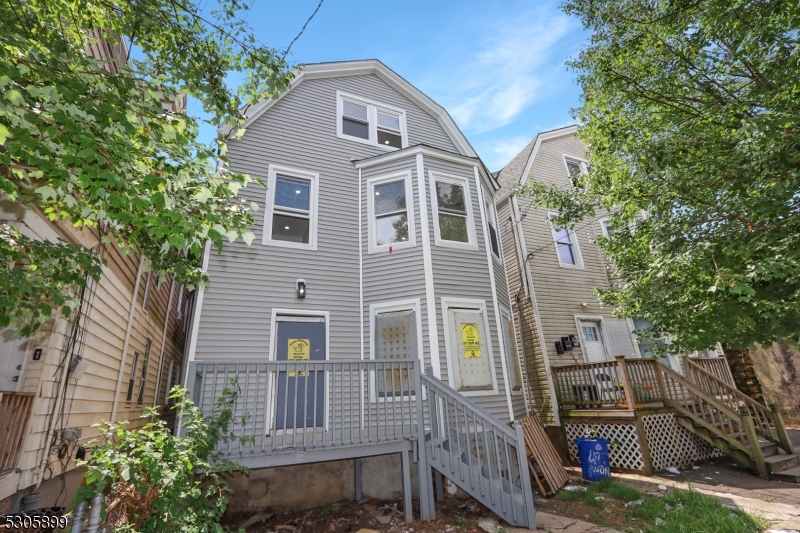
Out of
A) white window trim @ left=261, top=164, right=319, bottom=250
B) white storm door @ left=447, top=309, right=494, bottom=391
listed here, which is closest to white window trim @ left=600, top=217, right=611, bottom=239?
white storm door @ left=447, top=309, right=494, bottom=391

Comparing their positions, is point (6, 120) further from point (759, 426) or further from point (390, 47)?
point (759, 426)

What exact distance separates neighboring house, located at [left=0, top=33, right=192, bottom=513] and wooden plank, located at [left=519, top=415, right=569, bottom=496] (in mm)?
7297

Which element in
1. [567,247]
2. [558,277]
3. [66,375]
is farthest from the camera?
[567,247]

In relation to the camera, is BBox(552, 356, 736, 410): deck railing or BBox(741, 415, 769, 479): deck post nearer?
BBox(741, 415, 769, 479): deck post

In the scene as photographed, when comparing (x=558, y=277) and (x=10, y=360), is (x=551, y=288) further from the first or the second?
(x=10, y=360)

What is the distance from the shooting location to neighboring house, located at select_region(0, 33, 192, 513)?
3.72 meters

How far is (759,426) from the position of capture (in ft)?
30.0

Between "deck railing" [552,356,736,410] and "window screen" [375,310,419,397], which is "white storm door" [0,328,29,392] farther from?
"deck railing" [552,356,736,410]

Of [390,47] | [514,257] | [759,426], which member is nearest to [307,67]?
[390,47]

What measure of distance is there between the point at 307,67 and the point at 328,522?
10.4m

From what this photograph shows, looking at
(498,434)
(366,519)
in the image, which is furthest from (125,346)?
(498,434)

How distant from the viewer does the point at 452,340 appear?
24.7 ft

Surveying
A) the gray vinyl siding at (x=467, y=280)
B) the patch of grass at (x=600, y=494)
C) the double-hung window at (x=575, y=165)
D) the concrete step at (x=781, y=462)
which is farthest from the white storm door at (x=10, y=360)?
the double-hung window at (x=575, y=165)

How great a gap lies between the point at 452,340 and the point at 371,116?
268 inches
